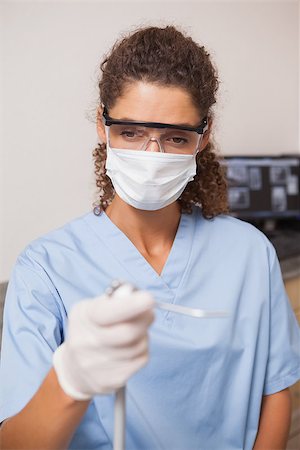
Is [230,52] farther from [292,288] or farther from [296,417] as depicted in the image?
[296,417]

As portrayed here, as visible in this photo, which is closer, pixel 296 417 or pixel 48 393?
pixel 48 393

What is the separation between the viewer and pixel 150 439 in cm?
103

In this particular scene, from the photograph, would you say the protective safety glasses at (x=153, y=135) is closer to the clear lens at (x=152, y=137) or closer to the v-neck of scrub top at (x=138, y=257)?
the clear lens at (x=152, y=137)

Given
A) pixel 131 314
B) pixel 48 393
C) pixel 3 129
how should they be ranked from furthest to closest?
1. pixel 3 129
2. pixel 48 393
3. pixel 131 314

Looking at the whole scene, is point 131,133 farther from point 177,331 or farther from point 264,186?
point 264,186

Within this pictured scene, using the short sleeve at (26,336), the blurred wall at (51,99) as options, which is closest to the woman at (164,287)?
the short sleeve at (26,336)

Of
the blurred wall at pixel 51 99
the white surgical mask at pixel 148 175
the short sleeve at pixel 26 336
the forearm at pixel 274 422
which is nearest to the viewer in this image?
the short sleeve at pixel 26 336

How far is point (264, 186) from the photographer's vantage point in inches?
104

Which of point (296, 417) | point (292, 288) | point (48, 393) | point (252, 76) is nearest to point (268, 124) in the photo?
point (252, 76)

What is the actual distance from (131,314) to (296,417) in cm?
191

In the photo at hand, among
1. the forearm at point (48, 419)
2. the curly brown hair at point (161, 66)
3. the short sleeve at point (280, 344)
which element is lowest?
the short sleeve at point (280, 344)

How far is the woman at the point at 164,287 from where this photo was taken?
3.34 feet

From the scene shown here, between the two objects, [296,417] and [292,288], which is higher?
[292,288]

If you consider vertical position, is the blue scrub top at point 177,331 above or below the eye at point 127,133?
below
